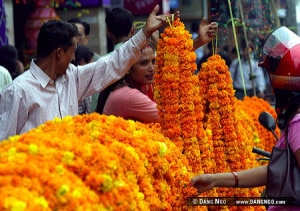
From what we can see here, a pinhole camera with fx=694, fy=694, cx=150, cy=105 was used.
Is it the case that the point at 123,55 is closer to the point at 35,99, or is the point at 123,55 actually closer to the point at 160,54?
the point at 160,54

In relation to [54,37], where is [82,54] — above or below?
below

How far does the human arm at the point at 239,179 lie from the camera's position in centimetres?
366

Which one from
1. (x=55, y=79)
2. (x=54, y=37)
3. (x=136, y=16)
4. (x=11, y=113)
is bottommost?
(x=136, y=16)

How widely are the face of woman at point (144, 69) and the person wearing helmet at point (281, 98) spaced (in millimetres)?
1720

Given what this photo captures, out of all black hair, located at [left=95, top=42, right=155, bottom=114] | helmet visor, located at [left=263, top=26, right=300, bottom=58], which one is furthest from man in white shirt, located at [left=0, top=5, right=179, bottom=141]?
helmet visor, located at [left=263, top=26, right=300, bottom=58]

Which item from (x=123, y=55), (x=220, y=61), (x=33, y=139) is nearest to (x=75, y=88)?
(x=123, y=55)

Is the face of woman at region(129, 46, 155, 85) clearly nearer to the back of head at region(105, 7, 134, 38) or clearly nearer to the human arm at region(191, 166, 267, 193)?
the back of head at region(105, 7, 134, 38)

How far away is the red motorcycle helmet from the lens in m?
3.55

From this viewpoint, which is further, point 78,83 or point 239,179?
point 78,83

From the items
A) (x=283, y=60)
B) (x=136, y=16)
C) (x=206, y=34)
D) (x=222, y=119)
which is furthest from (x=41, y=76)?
(x=136, y=16)

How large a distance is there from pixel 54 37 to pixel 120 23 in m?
2.04

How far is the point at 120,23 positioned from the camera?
22.0 feet

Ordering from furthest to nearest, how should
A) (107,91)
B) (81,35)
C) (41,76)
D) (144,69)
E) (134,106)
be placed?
(81,35), (107,91), (144,69), (134,106), (41,76)

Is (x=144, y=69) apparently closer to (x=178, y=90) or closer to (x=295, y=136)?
(x=178, y=90)
